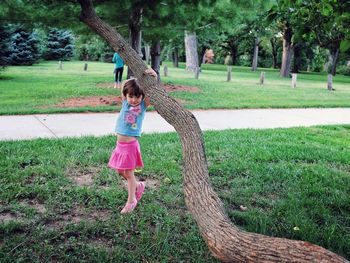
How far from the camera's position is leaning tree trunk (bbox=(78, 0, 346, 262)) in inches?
82.5

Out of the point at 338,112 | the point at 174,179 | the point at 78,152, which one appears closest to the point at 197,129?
the point at 174,179

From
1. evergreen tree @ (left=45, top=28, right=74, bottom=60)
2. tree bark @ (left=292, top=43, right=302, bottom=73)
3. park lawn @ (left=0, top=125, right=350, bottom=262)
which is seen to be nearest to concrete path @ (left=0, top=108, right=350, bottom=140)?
park lawn @ (left=0, top=125, right=350, bottom=262)

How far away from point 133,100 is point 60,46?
38328 mm

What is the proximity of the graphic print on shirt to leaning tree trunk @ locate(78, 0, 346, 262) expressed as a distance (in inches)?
21.4

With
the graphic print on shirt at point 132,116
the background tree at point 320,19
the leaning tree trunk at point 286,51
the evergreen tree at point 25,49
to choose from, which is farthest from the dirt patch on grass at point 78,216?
the leaning tree trunk at point 286,51

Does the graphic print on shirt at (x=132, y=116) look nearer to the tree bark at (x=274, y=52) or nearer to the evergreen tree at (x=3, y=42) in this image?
the evergreen tree at (x=3, y=42)

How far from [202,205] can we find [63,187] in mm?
2228

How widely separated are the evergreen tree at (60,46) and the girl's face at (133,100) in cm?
3633

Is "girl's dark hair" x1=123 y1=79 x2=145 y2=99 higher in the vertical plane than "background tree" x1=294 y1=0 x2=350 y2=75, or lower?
lower

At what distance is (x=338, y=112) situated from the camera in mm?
12047

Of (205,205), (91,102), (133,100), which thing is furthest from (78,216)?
(91,102)

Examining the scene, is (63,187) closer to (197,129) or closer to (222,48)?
(197,129)

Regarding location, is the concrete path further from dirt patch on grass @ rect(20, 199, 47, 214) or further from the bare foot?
the bare foot

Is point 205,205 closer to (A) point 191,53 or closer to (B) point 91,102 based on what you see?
(B) point 91,102
